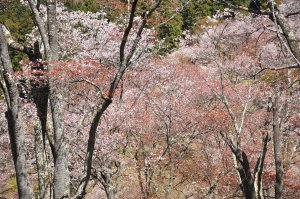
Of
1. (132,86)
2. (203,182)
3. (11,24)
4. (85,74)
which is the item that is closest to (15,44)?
(85,74)

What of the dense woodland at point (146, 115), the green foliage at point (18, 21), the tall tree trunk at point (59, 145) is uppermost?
the green foliage at point (18, 21)

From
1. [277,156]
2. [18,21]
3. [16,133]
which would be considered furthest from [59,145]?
[18,21]

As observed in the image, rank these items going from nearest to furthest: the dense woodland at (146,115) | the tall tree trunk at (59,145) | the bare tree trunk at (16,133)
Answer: the bare tree trunk at (16,133) < the tall tree trunk at (59,145) < the dense woodland at (146,115)

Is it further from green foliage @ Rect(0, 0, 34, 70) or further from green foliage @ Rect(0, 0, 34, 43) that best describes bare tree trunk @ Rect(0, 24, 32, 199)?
green foliage @ Rect(0, 0, 34, 43)

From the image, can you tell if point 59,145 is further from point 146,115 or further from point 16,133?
point 146,115

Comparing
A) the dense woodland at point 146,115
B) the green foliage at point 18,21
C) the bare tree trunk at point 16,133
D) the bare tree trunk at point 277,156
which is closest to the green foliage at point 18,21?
the green foliage at point 18,21

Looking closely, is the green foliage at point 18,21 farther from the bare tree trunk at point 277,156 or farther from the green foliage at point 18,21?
the bare tree trunk at point 277,156

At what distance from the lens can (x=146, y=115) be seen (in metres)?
19.4

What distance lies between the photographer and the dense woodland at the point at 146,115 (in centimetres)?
777

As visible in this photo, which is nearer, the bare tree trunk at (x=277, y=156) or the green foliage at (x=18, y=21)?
the bare tree trunk at (x=277, y=156)

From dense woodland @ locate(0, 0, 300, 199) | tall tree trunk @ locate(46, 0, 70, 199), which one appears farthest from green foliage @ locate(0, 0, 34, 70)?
tall tree trunk @ locate(46, 0, 70, 199)

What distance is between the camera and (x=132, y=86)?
23344 mm

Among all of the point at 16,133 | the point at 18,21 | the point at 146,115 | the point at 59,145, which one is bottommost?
the point at 59,145

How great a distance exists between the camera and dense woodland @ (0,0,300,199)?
7766mm
